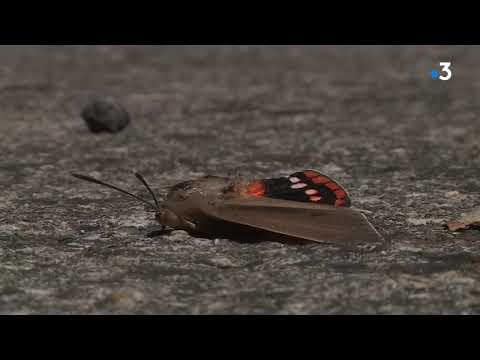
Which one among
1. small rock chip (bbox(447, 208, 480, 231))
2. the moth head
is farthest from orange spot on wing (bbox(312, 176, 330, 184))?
small rock chip (bbox(447, 208, 480, 231))

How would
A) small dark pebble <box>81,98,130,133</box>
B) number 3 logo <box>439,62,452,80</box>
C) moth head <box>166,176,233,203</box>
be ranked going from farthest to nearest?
number 3 logo <box>439,62,452,80</box> < small dark pebble <box>81,98,130,133</box> < moth head <box>166,176,233,203</box>

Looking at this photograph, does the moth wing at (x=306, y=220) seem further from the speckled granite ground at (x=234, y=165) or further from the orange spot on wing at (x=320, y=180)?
the orange spot on wing at (x=320, y=180)

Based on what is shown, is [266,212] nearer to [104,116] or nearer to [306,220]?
[306,220]

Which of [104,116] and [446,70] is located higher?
[446,70]

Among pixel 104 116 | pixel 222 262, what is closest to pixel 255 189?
pixel 222 262

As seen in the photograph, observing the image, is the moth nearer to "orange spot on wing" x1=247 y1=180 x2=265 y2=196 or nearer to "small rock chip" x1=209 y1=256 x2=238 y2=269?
"orange spot on wing" x1=247 y1=180 x2=265 y2=196

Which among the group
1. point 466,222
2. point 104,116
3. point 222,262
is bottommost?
point 222,262

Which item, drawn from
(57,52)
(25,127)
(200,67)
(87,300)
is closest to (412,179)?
(87,300)
